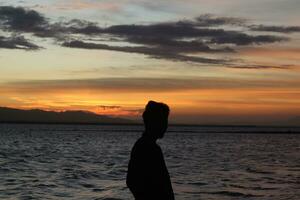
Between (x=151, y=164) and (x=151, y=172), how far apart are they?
7 centimetres

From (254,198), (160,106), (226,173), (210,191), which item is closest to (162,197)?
(160,106)

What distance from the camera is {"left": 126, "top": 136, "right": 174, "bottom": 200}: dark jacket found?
16.7 ft

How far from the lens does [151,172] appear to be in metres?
5.11

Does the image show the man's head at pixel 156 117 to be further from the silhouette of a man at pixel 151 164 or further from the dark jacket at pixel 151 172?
the dark jacket at pixel 151 172

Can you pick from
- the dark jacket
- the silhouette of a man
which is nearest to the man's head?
the silhouette of a man

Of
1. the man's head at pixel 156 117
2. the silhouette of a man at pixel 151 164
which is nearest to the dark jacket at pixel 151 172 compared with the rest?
the silhouette of a man at pixel 151 164

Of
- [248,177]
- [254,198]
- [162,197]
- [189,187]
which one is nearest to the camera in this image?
[162,197]

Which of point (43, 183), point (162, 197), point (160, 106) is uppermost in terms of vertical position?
point (160, 106)

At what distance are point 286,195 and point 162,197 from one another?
16921 mm

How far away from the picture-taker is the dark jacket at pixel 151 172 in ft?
16.7

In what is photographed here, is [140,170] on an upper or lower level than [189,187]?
upper

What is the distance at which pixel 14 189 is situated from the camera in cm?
2183

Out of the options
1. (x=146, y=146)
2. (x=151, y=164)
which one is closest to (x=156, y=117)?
(x=146, y=146)

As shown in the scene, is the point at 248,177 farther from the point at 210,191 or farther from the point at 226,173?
the point at 210,191
